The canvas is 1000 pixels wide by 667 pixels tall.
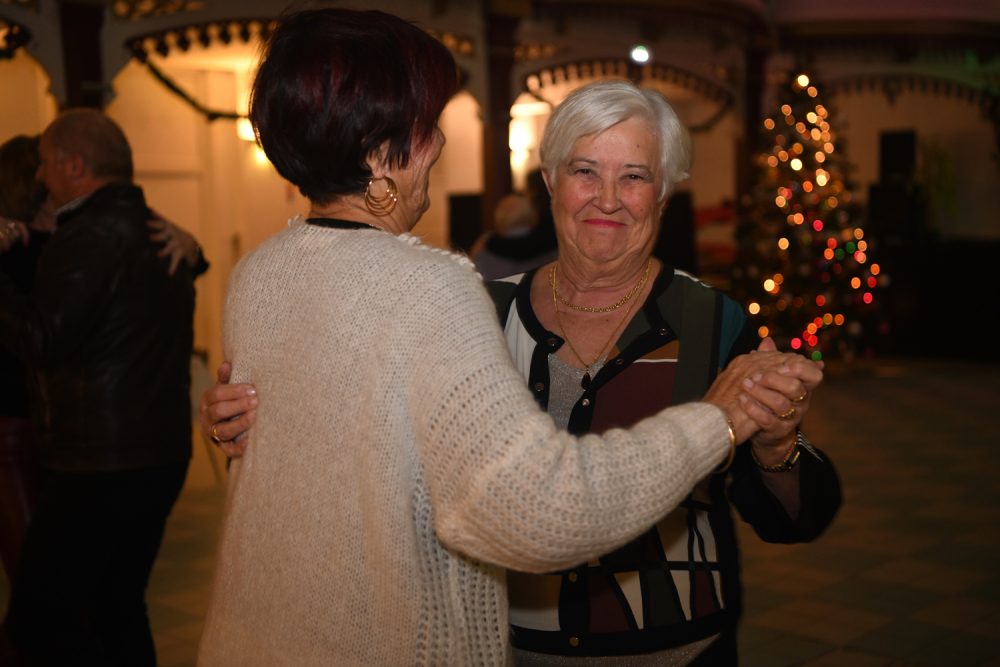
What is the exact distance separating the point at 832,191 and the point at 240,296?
9353mm

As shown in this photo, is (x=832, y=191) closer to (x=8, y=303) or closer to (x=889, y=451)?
(x=889, y=451)

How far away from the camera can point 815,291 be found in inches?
394

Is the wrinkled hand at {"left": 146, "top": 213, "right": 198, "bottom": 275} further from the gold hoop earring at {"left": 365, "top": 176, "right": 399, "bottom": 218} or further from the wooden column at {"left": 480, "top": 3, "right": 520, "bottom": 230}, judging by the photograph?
the wooden column at {"left": 480, "top": 3, "right": 520, "bottom": 230}

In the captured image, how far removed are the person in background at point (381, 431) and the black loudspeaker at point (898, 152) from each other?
13496 mm

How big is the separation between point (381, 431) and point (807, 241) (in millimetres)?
9286

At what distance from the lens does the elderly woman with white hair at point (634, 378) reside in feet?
6.13

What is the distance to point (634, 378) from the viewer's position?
194 cm

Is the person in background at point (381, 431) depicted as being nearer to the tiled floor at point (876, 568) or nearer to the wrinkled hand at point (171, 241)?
the wrinkled hand at point (171, 241)

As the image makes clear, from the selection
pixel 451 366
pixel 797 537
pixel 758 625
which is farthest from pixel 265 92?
pixel 758 625

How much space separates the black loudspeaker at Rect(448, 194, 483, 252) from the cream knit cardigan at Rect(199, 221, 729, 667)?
27.1 ft

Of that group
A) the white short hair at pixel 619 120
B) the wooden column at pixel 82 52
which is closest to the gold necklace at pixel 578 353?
the white short hair at pixel 619 120

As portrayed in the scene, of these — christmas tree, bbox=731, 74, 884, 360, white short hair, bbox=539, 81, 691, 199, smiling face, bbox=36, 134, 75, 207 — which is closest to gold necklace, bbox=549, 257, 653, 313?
white short hair, bbox=539, 81, 691, 199

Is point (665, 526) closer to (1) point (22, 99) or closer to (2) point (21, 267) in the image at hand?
(2) point (21, 267)

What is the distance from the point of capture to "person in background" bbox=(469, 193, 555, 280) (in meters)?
5.50
